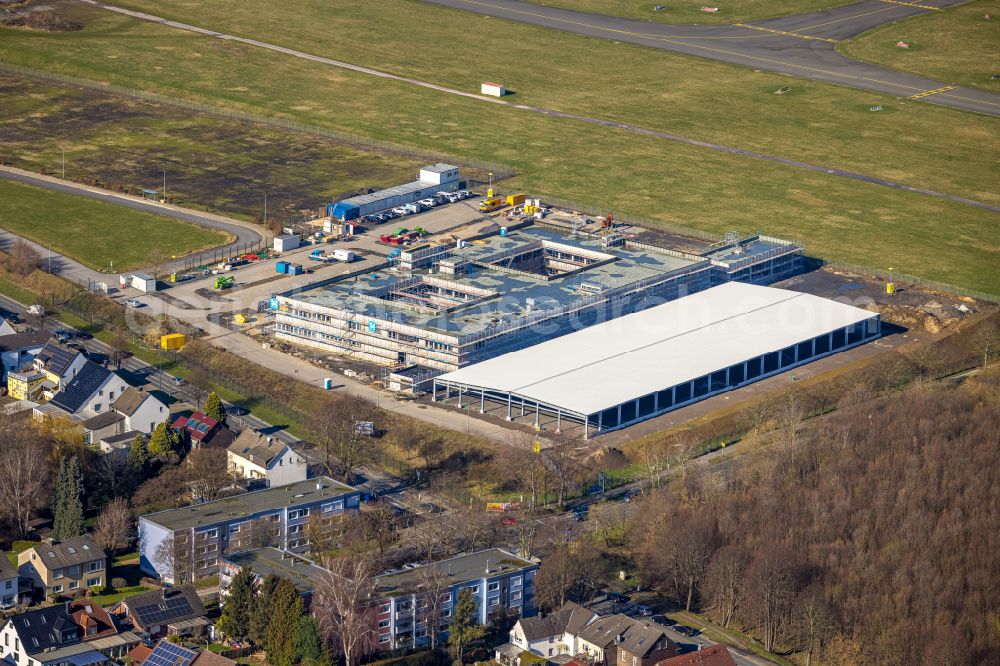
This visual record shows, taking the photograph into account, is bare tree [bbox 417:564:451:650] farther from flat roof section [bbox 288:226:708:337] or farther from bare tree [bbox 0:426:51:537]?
flat roof section [bbox 288:226:708:337]

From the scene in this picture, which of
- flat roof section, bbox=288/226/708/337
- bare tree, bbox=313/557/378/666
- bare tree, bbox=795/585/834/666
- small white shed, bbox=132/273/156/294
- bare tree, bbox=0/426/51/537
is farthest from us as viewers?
small white shed, bbox=132/273/156/294

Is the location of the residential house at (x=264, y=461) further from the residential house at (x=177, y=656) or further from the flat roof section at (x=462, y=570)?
the residential house at (x=177, y=656)

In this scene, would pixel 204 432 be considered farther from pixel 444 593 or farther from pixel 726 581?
pixel 726 581

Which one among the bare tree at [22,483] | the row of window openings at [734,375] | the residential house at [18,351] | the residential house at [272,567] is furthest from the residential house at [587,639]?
the residential house at [18,351]

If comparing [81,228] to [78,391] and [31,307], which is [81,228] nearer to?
[31,307]

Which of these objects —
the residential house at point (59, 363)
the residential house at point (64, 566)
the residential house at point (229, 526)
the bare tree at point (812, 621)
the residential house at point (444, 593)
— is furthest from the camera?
the residential house at point (59, 363)

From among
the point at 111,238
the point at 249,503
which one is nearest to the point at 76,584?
the point at 249,503

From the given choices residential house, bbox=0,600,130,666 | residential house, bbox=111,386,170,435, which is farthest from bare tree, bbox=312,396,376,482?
residential house, bbox=0,600,130,666
